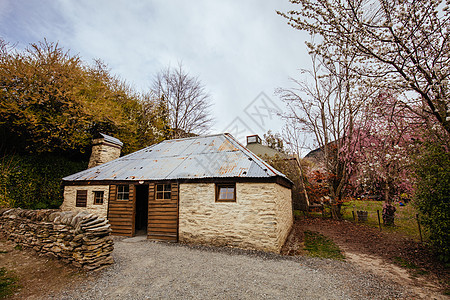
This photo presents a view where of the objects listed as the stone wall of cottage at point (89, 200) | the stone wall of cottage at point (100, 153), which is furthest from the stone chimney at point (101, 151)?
the stone wall of cottage at point (89, 200)

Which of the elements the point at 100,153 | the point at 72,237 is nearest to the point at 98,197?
the point at 100,153

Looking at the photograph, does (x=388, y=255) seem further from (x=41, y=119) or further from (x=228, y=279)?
(x=41, y=119)

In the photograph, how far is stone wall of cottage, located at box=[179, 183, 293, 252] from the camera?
645cm

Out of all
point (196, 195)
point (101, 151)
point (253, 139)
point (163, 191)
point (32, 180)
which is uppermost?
point (253, 139)

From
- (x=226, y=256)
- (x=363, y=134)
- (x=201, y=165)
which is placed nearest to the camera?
(x=226, y=256)

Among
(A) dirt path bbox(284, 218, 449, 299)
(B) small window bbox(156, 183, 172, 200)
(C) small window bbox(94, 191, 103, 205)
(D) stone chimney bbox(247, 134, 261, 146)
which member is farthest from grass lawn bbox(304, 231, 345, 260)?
(D) stone chimney bbox(247, 134, 261, 146)

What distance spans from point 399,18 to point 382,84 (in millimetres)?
1354

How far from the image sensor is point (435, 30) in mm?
4234

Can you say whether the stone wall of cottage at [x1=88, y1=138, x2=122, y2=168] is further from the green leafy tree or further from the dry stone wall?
the dry stone wall

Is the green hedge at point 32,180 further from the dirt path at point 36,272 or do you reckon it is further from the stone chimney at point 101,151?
the dirt path at point 36,272

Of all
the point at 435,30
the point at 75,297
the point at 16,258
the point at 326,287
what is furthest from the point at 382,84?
the point at 16,258

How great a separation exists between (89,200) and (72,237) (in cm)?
460

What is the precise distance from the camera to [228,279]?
4473 mm

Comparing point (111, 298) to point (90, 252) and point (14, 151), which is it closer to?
point (90, 252)
